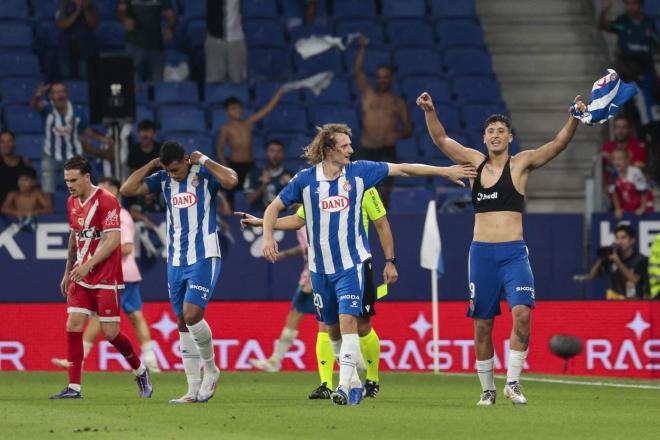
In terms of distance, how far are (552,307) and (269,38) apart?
24.3 ft

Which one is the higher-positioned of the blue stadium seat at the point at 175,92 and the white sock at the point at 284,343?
the blue stadium seat at the point at 175,92

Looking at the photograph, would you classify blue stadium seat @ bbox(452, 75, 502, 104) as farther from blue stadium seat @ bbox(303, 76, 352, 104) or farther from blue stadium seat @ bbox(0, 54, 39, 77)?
blue stadium seat @ bbox(0, 54, 39, 77)

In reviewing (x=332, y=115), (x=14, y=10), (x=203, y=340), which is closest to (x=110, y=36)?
(x=14, y=10)

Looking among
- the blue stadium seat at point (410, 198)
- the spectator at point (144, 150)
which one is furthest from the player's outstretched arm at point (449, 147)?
the blue stadium seat at point (410, 198)

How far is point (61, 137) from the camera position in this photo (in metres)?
22.4

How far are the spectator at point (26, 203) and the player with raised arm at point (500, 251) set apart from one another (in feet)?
29.2

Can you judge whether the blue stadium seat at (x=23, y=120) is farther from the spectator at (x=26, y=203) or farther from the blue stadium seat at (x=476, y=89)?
the blue stadium seat at (x=476, y=89)

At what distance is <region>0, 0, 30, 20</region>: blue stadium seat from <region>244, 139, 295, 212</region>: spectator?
5.42 meters

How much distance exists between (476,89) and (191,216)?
12.0 meters

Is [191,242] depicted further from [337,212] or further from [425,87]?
[425,87]

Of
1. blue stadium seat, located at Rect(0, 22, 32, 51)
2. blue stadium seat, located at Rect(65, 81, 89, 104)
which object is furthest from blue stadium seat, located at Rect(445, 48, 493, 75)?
blue stadium seat, located at Rect(0, 22, 32, 51)

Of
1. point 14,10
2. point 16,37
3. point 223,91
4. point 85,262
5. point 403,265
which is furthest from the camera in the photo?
point 14,10

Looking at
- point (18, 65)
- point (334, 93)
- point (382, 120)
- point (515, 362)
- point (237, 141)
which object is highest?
point (18, 65)

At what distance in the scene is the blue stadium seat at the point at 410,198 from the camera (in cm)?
2255
